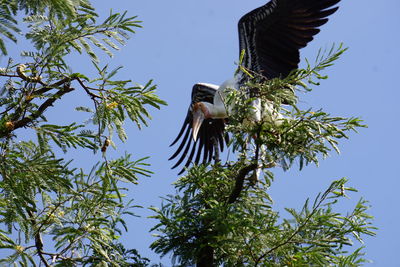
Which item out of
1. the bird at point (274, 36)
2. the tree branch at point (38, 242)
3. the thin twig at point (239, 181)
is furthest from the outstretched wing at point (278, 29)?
the tree branch at point (38, 242)

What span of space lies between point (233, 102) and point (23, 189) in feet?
4.40

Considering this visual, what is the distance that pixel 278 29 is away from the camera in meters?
5.56

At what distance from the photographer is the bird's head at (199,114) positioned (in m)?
5.77

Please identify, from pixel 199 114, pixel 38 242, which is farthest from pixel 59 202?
pixel 199 114

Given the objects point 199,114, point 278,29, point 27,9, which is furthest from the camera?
point 199,114

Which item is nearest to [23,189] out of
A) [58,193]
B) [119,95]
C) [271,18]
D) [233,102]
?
[58,193]

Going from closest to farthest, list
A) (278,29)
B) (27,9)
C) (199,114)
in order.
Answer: (27,9) → (278,29) → (199,114)

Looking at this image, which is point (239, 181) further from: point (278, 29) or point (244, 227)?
point (278, 29)

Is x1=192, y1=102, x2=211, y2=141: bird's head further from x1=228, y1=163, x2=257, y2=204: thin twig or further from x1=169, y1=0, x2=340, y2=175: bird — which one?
x1=228, y1=163, x2=257, y2=204: thin twig

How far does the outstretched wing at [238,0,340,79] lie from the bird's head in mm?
586

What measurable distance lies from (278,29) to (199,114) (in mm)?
998

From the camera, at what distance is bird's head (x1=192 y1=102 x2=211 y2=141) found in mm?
5773

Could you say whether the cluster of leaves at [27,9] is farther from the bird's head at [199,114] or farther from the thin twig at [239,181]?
the bird's head at [199,114]

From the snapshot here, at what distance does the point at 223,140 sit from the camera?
6516mm
